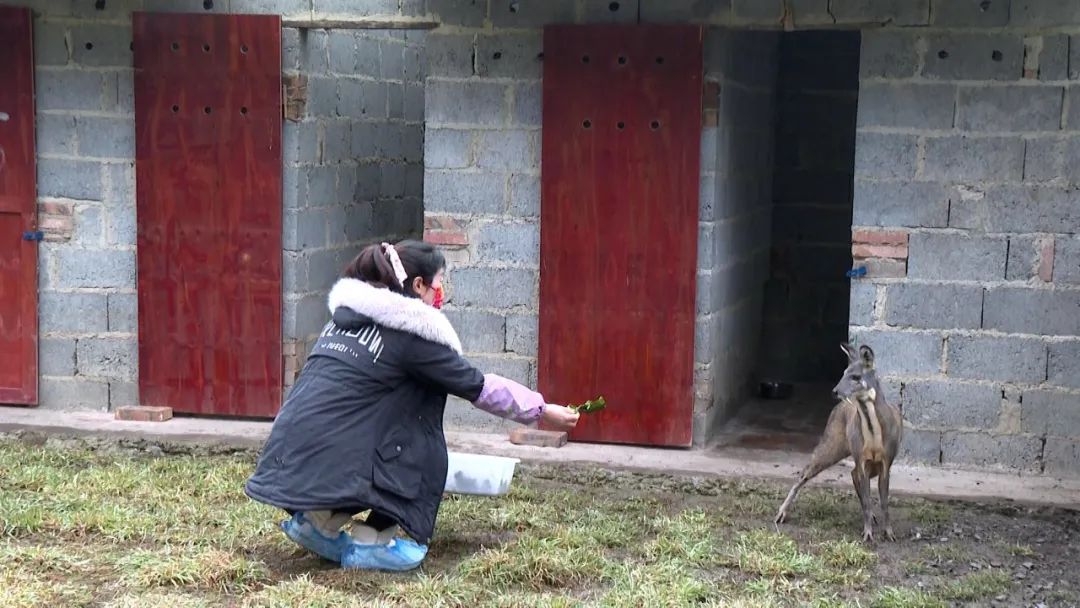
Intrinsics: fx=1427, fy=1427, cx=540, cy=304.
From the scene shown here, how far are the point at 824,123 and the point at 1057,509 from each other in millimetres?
3972

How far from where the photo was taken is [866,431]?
6.36m

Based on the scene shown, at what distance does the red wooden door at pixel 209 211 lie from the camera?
8.40 m

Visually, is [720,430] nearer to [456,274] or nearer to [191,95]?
[456,274]

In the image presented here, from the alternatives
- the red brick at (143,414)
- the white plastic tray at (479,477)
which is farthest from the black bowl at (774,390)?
the red brick at (143,414)

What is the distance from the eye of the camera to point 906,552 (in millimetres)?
6230

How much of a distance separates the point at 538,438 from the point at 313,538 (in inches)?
102

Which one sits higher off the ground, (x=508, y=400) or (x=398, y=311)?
(x=398, y=311)

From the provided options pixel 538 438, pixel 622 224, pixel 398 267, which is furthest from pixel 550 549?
pixel 622 224

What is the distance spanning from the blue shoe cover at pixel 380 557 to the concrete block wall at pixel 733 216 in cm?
279

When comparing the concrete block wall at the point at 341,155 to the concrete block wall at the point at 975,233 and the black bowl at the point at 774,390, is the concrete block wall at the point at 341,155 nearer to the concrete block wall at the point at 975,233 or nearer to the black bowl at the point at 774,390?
the black bowl at the point at 774,390

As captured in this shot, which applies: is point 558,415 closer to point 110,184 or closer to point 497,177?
point 497,177

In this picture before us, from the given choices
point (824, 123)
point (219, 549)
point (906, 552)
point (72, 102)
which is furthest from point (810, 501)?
point (72, 102)

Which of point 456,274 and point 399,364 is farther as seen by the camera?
point 456,274

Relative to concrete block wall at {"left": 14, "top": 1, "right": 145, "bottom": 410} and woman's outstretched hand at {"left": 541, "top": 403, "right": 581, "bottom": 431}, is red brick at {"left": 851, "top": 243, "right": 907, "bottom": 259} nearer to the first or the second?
woman's outstretched hand at {"left": 541, "top": 403, "right": 581, "bottom": 431}
